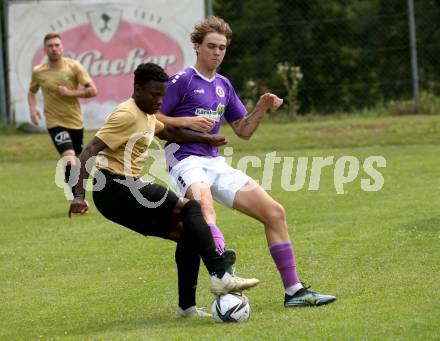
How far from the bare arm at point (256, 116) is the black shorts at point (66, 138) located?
20.9 ft

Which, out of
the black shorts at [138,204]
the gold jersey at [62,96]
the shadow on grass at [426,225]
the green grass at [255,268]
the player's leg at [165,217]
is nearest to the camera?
the green grass at [255,268]

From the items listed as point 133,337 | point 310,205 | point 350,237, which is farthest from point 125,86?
point 133,337

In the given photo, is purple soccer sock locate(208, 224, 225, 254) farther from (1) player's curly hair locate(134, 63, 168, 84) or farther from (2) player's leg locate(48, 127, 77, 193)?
(2) player's leg locate(48, 127, 77, 193)

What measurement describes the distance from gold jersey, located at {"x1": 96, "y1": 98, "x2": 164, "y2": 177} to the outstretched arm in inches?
2.0

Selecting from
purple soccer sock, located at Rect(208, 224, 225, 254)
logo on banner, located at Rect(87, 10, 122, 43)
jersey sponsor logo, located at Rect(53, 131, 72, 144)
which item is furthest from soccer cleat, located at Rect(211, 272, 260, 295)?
logo on banner, located at Rect(87, 10, 122, 43)

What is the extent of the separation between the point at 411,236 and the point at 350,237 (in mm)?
586

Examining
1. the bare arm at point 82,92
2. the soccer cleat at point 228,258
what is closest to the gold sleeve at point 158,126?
the soccer cleat at point 228,258

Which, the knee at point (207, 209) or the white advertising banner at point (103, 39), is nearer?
the knee at point (207, 209)

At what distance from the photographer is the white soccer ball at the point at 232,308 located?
281 inches

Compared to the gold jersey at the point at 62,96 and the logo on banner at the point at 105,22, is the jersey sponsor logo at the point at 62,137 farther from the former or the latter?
the logo on banner at the point at 105,22

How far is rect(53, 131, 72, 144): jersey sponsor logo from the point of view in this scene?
14602 millimetres

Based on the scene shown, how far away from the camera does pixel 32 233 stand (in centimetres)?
1215

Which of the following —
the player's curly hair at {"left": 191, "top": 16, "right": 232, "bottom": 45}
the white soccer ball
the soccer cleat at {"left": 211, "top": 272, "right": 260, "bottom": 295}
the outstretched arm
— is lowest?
the white soccer ball

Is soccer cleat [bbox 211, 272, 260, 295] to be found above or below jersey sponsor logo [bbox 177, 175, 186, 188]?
below
